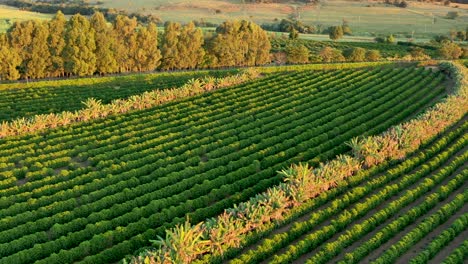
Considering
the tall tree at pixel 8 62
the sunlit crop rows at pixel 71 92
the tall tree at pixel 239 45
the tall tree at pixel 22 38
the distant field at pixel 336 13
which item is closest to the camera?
the sunlit crop rows at pixel 71 92

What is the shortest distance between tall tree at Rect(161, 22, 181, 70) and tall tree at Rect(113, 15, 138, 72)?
5208 mm

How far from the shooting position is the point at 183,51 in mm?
74875

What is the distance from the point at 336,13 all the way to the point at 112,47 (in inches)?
4089

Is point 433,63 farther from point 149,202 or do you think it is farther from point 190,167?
point 149,202

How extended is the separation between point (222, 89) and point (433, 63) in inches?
1205

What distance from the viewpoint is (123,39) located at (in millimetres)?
71062

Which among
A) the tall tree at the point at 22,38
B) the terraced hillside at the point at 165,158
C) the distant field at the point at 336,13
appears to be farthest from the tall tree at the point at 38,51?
the distant field at the point at 336,13

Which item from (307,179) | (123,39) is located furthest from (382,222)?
(123,39)

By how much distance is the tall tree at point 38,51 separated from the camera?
214ft

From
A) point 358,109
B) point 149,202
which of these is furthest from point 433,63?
point 149,202

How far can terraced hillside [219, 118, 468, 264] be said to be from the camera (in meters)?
23.0

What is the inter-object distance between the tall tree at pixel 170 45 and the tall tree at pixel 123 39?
5.21m

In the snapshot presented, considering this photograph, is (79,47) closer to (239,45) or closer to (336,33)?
(239,45)

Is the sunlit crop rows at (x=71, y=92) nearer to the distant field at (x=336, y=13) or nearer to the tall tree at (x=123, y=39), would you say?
the tall tree at (x=123, y=39)
